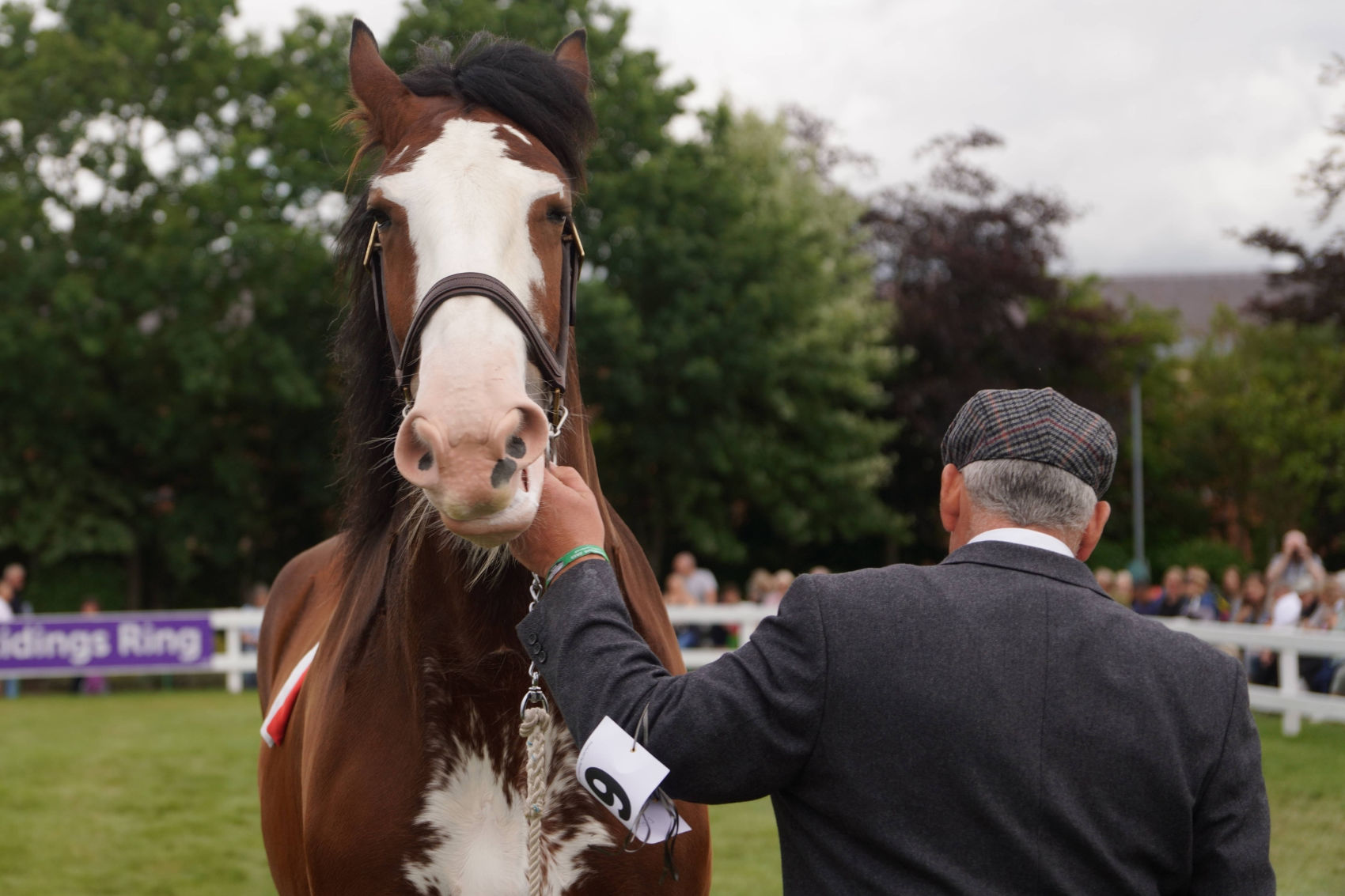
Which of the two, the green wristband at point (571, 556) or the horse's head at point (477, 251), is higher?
the horse's head at point (477, 251)

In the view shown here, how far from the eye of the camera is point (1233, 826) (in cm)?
171

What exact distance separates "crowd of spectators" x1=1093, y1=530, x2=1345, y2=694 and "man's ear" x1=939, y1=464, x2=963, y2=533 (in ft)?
27.6

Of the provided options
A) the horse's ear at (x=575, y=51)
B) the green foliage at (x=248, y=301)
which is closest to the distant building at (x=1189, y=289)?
the green foliage at (x=248, y=301)

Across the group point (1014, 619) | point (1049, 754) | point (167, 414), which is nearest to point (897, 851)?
point (1049, 754)

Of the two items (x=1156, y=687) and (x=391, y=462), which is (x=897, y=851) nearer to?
(x=1156, y=687)

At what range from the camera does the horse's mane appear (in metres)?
2.71

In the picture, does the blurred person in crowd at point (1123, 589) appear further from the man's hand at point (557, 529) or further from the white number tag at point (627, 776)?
the white number tag at point (627, 776)

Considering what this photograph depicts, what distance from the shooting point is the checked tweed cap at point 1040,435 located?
1.81 meters

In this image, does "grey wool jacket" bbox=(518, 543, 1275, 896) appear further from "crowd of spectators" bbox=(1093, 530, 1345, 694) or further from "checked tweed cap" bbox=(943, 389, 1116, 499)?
"crowd of spectators" bbox=(1093, 530, 1345, 694)

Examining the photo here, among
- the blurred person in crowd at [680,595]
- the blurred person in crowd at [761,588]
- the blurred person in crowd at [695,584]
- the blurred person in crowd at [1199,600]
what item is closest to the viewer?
the blurred person in crowd at [1199,600]

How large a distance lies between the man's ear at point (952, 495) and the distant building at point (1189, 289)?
5473cm

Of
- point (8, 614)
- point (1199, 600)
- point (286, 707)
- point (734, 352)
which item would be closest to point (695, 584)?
point (1199, 600)

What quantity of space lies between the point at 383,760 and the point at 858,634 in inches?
51.1

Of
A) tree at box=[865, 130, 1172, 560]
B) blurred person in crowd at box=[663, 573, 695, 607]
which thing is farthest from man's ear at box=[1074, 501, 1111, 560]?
tree at box=[865, 130, 1172, 560]
